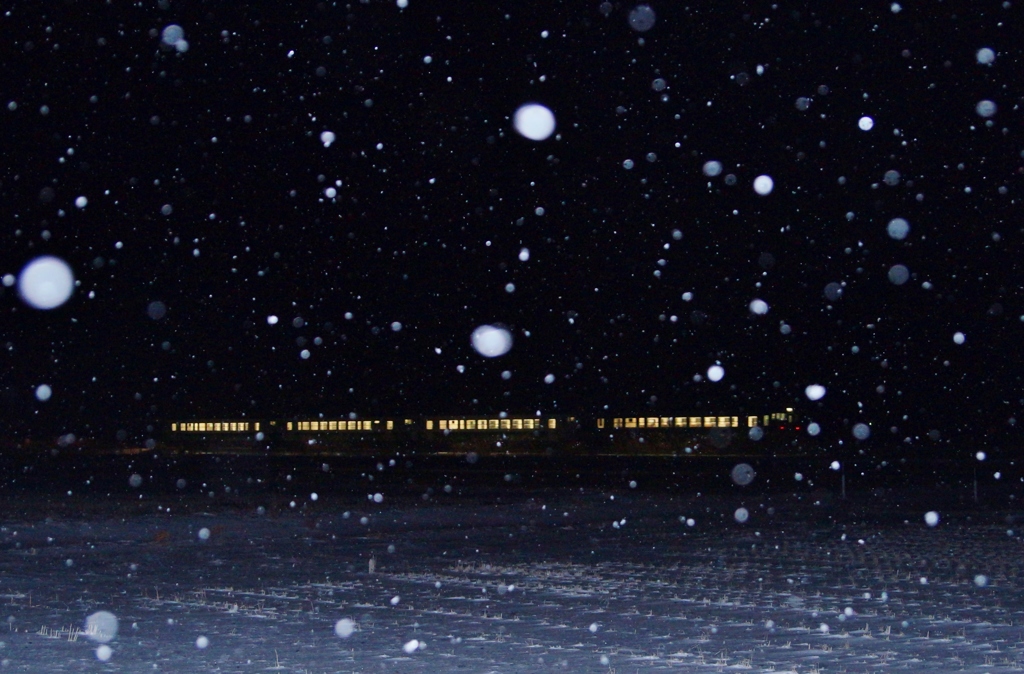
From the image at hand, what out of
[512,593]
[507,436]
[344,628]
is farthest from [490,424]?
[344,628]

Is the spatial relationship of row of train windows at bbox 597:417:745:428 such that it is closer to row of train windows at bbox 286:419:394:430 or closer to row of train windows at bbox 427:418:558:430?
row of train windows at bbox 427:418:558:430

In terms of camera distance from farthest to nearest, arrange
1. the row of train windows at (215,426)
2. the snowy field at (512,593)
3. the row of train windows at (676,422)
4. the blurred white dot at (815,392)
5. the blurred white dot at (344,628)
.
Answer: the row of train windows at (215,426)
the blurred white dot at (815,392)
the row of train windows at (676,422)
the blurred white dot at (344,628)
the snowy field at (512,593)

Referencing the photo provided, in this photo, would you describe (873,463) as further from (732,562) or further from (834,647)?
(834,647)

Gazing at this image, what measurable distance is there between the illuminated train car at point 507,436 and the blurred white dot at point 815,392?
11.1 meters

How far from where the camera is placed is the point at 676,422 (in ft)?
217

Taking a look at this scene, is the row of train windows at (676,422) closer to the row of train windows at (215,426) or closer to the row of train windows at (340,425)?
the row of train windows at (340,425)

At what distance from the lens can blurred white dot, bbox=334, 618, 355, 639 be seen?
29.9ft

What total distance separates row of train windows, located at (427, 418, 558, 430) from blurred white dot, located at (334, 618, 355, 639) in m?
59.0

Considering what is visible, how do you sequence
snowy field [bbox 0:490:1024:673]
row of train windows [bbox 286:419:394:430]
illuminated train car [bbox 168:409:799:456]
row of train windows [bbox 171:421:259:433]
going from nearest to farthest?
1. snowy field [bbox 0:490:1024:673]
2. illuminated train car [bbox 168:409:799:456]
3. row of train windows [bbox 286:419:394:430]
4. row of train windows [bbox 171:421:259:433]

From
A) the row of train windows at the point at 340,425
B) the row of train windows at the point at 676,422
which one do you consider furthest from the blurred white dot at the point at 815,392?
the row of train windows at the point at 340,425

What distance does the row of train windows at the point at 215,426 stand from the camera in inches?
3187

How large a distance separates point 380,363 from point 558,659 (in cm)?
8700

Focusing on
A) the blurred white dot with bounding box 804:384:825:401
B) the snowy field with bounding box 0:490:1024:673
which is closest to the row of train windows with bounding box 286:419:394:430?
the blurred white dot with bounding box 804:384:825:401

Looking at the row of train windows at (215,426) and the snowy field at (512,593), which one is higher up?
the row of train windows at (215,426)
